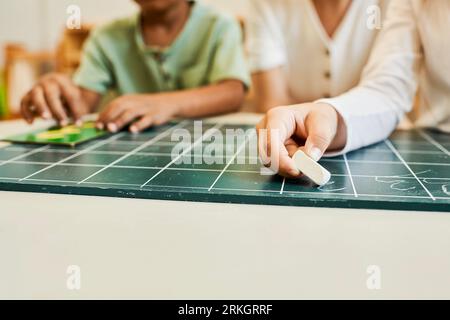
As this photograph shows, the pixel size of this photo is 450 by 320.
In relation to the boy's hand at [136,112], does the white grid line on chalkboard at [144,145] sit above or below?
below

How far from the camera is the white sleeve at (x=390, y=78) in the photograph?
0.74 meters

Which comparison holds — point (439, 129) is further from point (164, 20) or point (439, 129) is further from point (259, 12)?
point (164, 20)

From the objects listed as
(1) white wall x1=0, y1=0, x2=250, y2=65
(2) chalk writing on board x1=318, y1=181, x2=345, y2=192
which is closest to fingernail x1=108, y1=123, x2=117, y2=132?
(2) chalk writing on board x1=318, y1=181, x2=345, y2=192

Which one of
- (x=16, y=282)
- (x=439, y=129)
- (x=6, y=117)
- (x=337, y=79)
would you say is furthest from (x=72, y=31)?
(x=16, y=282)

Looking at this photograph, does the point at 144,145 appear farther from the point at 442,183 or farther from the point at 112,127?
the point at 442,183

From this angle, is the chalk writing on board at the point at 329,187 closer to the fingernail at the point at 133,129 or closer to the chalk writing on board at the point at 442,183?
the chalk writing on board at the point at 442,183

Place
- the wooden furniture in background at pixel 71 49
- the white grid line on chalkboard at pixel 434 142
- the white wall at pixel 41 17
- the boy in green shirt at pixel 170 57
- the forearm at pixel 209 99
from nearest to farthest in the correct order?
the white grid line on chalkboard at pixel 434 142, the forearm at pixel 209 99, the boy in green shirt at pixel 170 57, the wooden furniture in background at pixel 71 49, the white wall at pixel 41 17

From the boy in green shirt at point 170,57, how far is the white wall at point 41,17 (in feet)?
4.55

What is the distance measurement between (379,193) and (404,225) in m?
0.05

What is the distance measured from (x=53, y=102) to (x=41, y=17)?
1.90m

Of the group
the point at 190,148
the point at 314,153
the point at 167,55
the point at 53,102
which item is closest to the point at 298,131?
the point at 314,153

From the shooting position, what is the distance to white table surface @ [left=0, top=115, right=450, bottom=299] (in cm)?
44

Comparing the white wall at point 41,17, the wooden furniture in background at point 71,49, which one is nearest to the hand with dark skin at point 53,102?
the wooden furniture in background at point 71,49

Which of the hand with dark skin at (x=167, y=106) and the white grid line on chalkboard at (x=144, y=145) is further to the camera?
the hand with dark skin at (x=167, y=106)
